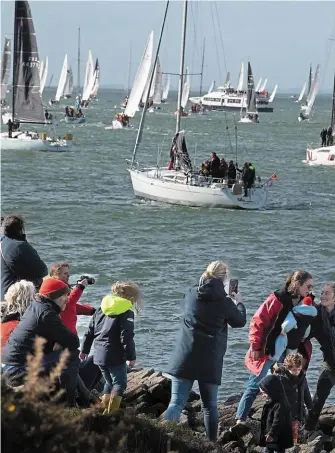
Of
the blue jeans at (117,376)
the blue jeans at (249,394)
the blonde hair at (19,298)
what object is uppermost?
the blonde hair at (19,298)

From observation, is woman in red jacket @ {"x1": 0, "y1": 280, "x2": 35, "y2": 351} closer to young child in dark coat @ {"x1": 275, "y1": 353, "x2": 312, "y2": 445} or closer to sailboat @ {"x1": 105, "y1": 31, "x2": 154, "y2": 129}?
young child in dark coat @ {"x1": 275, "y1": 353, "x2": 312, "y2": 445}

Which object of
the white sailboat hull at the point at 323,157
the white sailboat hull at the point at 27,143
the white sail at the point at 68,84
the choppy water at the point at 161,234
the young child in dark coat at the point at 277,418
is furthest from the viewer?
the white sail at the point at 68,84

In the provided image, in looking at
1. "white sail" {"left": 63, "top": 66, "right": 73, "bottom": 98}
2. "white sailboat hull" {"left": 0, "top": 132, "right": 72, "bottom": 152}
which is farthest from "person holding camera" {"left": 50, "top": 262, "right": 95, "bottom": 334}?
"white sail" {"left": 63, "top": 66, "right": 73, "bottom": 98}

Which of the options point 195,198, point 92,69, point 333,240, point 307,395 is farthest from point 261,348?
point 92,69

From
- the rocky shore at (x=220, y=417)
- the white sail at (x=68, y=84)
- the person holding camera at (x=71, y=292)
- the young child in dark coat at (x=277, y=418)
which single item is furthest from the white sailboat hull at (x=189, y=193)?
the white sail at (x=68, y=84)

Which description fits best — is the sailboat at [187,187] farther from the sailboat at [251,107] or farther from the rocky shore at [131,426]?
the sailboat at [251,107]

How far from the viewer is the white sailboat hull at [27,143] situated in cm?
4778

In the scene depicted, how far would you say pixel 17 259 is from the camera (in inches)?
337

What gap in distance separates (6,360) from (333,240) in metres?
21.0

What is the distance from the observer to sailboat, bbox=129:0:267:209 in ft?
100

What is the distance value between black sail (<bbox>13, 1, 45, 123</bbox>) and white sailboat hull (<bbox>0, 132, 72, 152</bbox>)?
102cm

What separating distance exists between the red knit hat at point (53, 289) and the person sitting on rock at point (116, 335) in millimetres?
726

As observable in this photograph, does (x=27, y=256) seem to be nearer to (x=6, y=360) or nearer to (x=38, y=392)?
(x=6, y=360)

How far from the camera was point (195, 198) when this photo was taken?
31047mm
